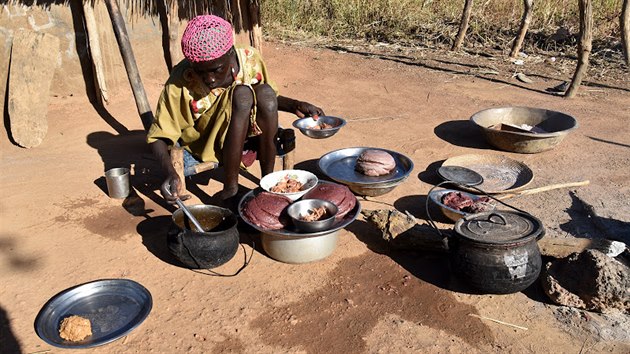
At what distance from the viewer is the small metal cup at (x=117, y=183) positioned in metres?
3.84

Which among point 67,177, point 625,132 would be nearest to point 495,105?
point 625,132

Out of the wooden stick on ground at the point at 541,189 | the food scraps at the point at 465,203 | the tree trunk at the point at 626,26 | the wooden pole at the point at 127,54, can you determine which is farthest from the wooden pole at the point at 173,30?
the tree trunk at the point at 626,26

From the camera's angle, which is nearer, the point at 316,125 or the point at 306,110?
the point at 306,110

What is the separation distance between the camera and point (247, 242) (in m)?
3.42

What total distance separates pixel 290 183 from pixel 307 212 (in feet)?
1.13

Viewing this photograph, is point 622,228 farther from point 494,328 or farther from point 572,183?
point 494,328

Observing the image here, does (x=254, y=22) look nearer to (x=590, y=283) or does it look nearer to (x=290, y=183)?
(x=290, y=183)

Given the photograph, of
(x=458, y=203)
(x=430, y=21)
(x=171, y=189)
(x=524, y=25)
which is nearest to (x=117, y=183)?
(x=171, y=189)

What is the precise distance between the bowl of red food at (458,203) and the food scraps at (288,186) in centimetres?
90

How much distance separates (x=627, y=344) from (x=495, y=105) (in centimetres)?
388

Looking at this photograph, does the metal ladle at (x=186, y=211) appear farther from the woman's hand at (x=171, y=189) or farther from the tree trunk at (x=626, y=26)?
the tree trunk at (x=626, y=26)

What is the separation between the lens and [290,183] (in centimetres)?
338

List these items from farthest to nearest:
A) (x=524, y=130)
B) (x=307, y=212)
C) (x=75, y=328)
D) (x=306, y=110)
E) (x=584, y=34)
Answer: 1. (x=584, y=34)
2. (x=524, y=130)
3. (x=306, y=110)
4. (x=307, y=212)
5. (x=75, y=328)

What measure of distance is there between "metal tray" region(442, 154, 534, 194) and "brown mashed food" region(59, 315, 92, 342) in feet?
9.01
